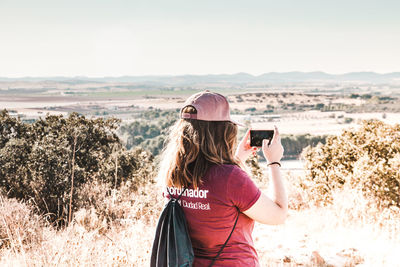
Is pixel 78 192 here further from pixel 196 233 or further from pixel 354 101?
pixel 354 101

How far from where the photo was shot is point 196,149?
5.29ft

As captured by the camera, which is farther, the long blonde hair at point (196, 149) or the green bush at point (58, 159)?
the green bush at point (58, 159)

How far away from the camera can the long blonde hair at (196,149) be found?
1597 mm

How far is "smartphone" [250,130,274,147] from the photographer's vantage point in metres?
1.86

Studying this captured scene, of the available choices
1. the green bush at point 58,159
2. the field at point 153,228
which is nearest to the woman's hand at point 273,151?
the field at point 153,228

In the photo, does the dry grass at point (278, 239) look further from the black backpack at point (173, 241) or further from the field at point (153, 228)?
the black backpack at point (173, 241)

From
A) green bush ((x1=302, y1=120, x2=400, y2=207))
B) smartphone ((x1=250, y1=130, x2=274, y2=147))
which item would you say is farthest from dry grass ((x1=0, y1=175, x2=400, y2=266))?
smartphone ((x1=250, y1=130, x2=274, y2=147))

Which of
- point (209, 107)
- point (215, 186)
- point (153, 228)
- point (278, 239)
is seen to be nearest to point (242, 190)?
point (215, 186)

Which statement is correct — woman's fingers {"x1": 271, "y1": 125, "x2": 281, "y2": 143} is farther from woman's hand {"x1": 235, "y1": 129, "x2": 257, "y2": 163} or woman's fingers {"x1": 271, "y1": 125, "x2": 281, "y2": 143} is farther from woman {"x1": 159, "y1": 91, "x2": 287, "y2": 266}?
woman's hand {"x1": 235, "y1": 129, "x2": 257, "y2": 163}

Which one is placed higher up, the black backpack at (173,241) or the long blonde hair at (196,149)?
the long blonde hair at (196,149)

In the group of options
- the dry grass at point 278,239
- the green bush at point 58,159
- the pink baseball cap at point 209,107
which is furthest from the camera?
the green bush at point 58,159

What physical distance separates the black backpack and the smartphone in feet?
1.54

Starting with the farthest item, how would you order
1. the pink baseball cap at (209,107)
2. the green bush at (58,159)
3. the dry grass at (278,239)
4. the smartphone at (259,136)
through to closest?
the green bush at (58,159) < the dry grass at (278,239) < the smartphone at (259,136) < the pink baseball cap at (209,107)

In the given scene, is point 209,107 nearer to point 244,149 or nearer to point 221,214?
point 221,214
